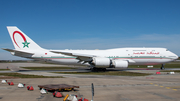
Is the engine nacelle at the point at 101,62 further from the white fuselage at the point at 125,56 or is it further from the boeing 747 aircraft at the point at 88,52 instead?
the white fuselage at the point at 125,56

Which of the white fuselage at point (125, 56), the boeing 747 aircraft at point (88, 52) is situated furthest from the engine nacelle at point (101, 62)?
the white fuselage at point (125, 56)

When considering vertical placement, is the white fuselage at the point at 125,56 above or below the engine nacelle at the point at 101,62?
above

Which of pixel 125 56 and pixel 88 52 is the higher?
pixel 88 52

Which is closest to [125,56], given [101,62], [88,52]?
[101,62]

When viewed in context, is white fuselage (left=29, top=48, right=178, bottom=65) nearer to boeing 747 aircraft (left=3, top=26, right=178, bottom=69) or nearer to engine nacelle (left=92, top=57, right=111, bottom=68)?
boeing 747 aircraft (left=3, top=26, right=178, bottom=69)

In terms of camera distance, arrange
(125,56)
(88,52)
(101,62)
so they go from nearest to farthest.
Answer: (101,62)
(125,56)
(88,52)

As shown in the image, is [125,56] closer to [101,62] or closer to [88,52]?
[101,62]

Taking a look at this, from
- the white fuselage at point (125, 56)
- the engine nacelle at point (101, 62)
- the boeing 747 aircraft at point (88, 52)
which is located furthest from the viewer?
the white fuselage at point (125, 56)

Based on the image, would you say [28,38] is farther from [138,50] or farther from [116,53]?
[138,50]

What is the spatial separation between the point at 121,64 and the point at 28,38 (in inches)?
729

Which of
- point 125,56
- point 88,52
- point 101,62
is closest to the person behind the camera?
point 101,62

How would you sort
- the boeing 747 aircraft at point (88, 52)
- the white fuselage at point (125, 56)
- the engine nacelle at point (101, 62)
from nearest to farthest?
the engine nacelle at point (101, 62) < the boeing 747 aircraft at point (88, 52) < the white fuselage at point (125, 56)

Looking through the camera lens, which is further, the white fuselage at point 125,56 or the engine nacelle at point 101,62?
the white fuselage at point 125,56

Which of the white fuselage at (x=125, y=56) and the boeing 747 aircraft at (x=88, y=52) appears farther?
the white fuselage at (x=125, y=56)
